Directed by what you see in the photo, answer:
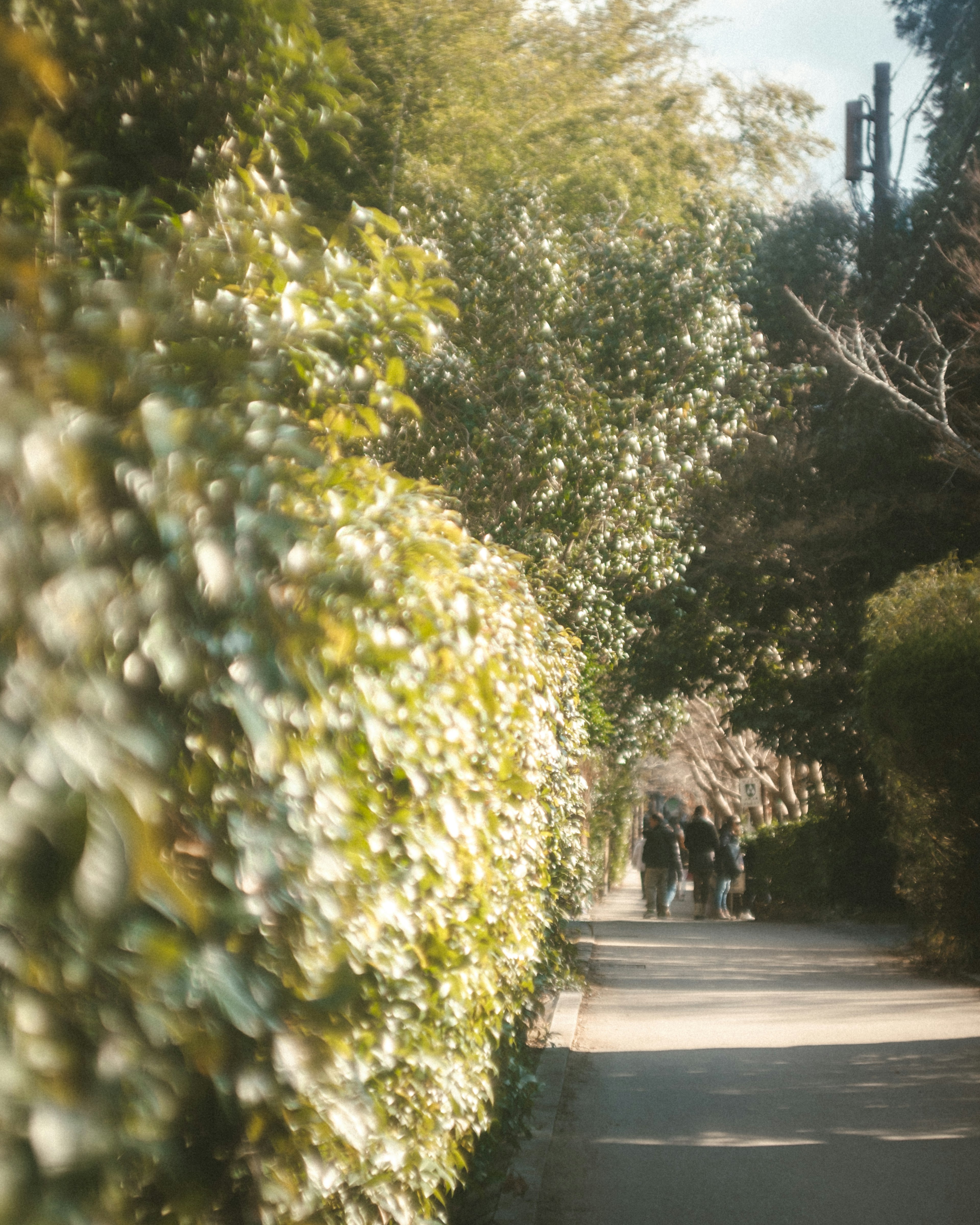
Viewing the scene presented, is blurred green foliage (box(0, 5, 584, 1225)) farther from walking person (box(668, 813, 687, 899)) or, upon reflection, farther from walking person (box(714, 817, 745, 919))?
walking person (box(668, 813, 687, 899))

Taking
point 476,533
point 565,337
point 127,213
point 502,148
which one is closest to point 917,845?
point 476,533

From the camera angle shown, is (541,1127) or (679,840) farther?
(679,840)

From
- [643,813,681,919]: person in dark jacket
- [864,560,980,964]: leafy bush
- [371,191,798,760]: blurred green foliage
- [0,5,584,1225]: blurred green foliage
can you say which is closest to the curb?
[0,5,584,1225]: blurred green foliage

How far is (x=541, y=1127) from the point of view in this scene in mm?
6875

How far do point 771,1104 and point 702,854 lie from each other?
53.8 ft

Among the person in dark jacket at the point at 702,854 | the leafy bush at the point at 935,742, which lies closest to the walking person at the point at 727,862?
the person in dark jacket at the point at 702,854

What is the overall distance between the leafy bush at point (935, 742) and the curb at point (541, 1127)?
3.71m

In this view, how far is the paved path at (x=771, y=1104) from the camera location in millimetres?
5656

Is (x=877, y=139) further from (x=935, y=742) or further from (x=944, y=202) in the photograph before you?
(x=935, y=742)

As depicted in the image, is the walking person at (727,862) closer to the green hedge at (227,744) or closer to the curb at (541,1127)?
the curb at (541,1127)

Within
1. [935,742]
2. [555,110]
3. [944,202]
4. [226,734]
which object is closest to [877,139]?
[944,202]

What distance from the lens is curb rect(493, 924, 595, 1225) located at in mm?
5438

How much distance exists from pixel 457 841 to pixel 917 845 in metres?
9.69

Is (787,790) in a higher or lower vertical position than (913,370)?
lower
